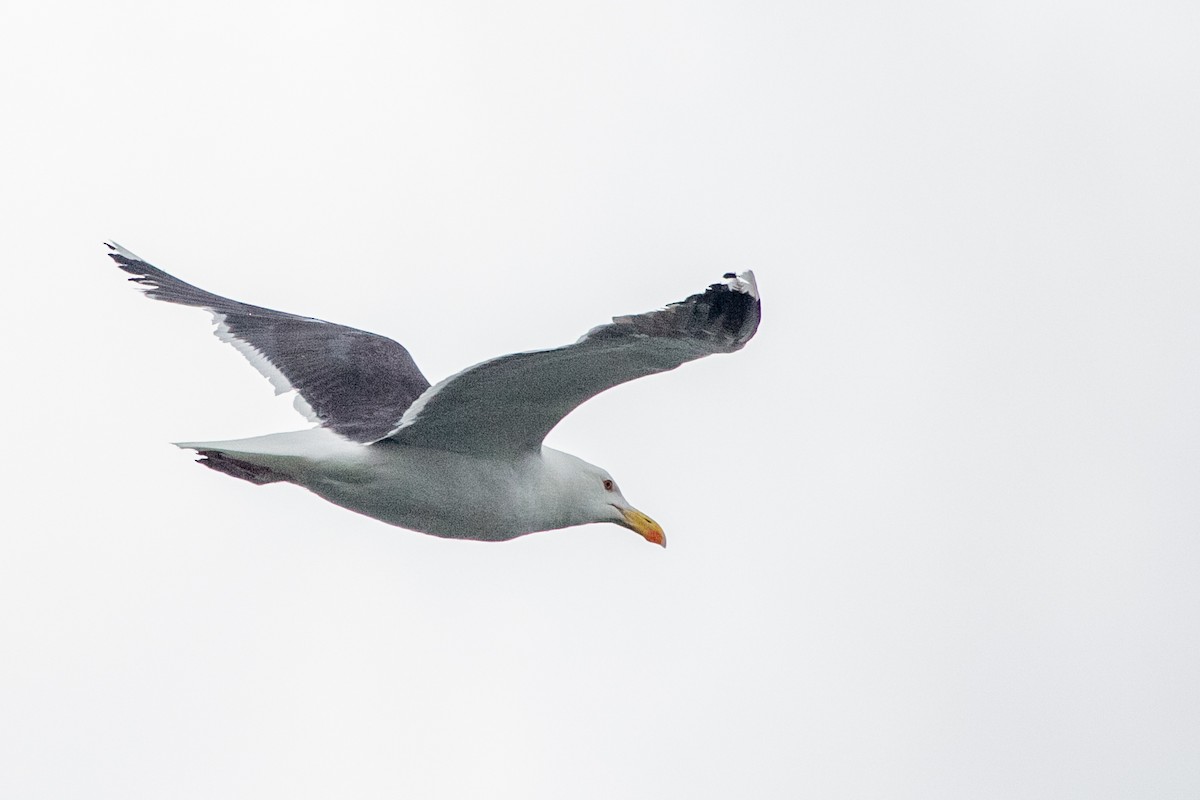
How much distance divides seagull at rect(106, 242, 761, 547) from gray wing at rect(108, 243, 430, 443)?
17 mm

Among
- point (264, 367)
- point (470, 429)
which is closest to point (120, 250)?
point (264, 367)

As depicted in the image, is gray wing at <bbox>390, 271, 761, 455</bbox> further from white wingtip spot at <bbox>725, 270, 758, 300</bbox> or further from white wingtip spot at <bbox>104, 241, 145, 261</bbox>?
white wingtip spot at <bbox>104, 241, 145, 261</bbox>

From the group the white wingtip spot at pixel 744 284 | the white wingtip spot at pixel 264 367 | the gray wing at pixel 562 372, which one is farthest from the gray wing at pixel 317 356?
the white wingtip spot at pixel 744 284

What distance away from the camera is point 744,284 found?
7.97 m

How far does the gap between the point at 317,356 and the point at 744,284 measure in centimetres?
382

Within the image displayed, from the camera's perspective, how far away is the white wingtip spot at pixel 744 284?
7.91m

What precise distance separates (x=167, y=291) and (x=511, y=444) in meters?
3.31

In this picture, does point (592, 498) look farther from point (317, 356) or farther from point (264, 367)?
point (264, 367)

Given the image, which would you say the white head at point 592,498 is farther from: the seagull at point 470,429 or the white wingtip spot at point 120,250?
the white wingtip spot at point 120,250

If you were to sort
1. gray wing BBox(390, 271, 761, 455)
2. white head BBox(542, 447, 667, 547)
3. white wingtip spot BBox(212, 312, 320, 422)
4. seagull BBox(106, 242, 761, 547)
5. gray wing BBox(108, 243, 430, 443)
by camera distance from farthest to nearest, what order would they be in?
white wingtip spot BBox(212, 312, 320, 422)
gray wing BBox(108, 243, 430, 443)
white head BBox(542, 447, 667, 547)
seagull BBox(106, 242, 761, 547)
gray wing BBox(390, 271, 761, 455)

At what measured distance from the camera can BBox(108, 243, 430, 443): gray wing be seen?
1009 cm

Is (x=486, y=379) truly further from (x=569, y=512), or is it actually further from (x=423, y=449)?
(x=569, y=512)

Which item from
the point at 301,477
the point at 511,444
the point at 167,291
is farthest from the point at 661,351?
the point at 167,291

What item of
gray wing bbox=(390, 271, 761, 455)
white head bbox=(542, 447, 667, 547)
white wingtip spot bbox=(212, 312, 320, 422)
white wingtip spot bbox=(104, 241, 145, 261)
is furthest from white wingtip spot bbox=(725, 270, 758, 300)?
white wingtip spot bbox=(104, 241, 145, 261)
